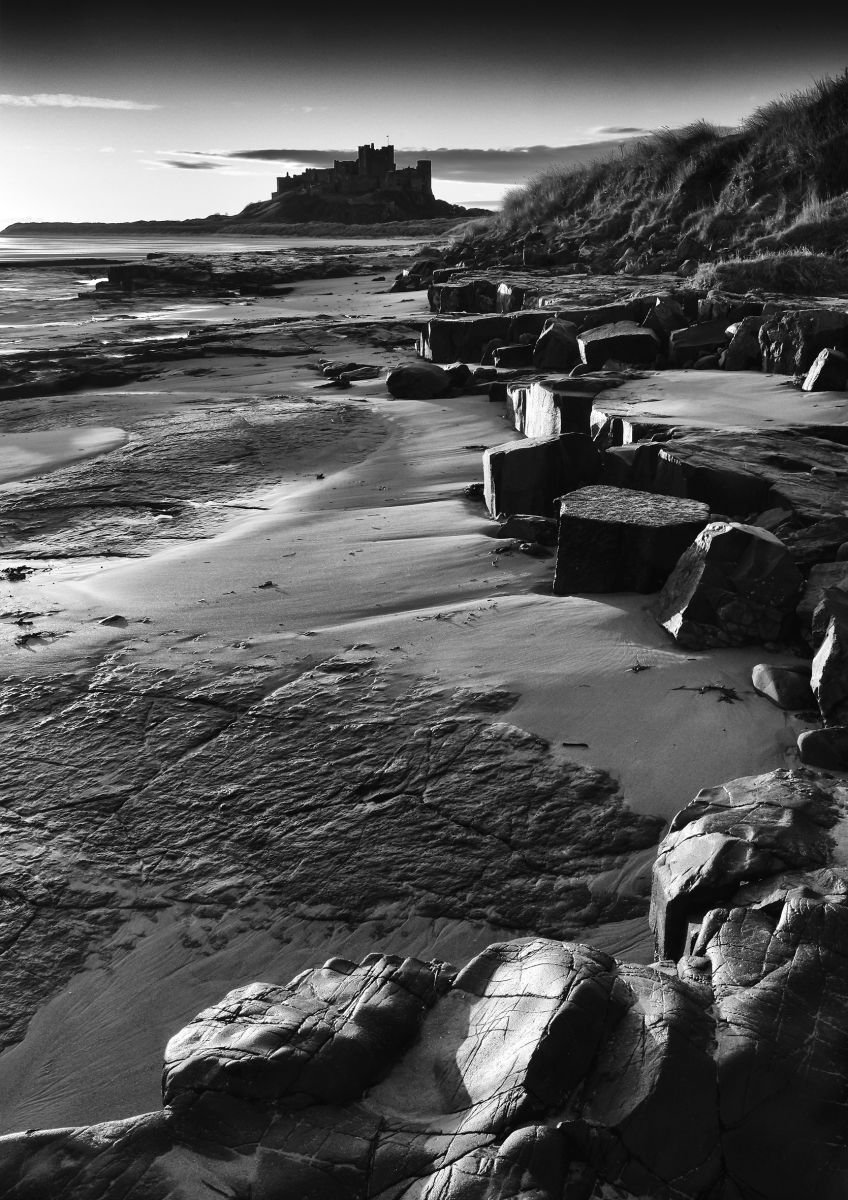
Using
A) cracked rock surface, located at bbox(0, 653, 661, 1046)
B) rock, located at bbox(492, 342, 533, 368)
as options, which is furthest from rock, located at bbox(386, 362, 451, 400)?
cracked rock surface, located at bbox(0, 653, 661, 1046)

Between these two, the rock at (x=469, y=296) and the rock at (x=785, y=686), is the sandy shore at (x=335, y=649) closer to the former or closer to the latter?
the rock at (x=785, y=686)

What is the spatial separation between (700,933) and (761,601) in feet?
6.21

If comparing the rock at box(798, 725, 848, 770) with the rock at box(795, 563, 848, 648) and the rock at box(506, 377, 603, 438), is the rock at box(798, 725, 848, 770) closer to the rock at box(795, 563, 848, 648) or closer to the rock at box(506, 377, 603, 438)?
the rock at box(795, 563, 848, 648)

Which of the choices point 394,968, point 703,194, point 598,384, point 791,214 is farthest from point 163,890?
point 703,194

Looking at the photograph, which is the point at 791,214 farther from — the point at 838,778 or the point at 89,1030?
the point at 89,1030

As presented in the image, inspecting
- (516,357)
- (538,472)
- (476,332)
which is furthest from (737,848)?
(476,332)

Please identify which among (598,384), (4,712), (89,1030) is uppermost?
(598,384)

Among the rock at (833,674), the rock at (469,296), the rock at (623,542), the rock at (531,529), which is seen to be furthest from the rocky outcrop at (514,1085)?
the rock at (469,296)

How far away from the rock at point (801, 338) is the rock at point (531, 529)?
3.19 meters

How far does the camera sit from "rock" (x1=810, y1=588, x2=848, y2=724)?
313 cm

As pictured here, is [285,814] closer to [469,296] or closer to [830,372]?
[830,372]

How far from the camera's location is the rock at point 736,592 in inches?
145

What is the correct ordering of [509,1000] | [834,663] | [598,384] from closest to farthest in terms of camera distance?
[509,1000] → [834,663] → [598,384]

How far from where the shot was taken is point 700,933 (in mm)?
2076
